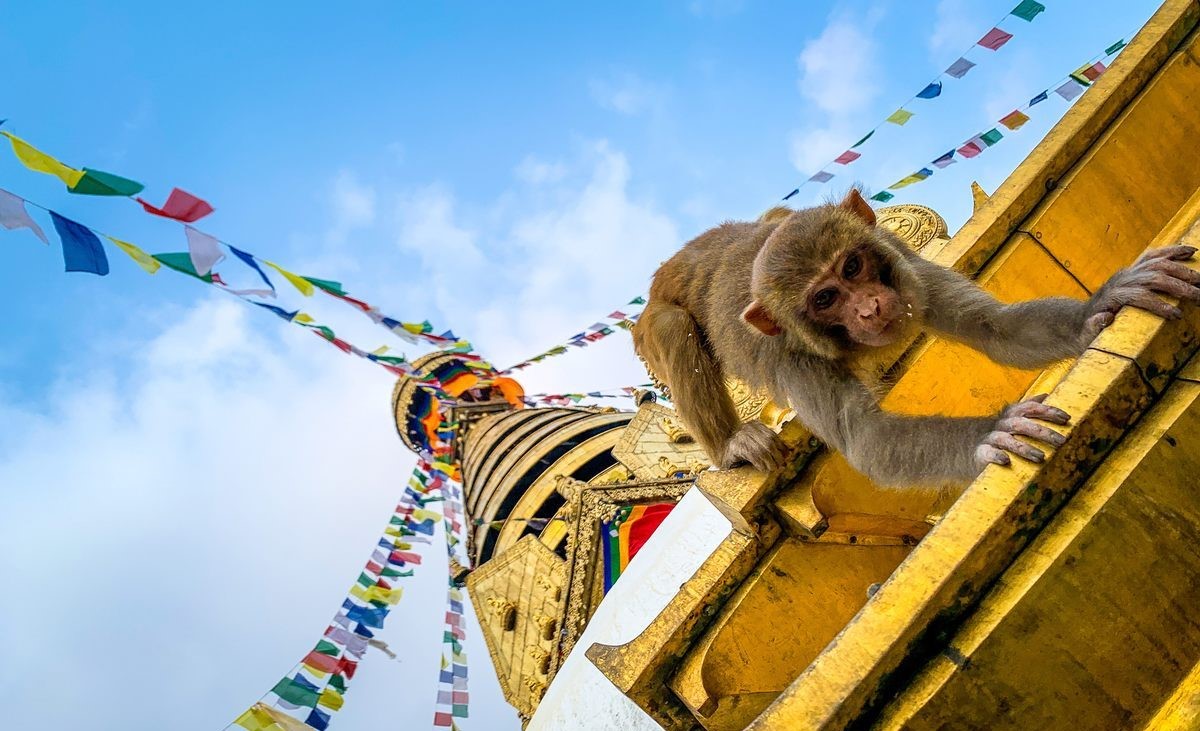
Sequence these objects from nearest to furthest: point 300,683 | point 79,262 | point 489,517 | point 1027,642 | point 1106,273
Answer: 1. point 1027,642
2. point 1106,273
3. point 79,262
4. point 300,683
5. point 489,517

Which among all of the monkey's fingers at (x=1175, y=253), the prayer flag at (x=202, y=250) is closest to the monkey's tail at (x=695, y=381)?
the monkey's fingers at (x=1175, y=253)

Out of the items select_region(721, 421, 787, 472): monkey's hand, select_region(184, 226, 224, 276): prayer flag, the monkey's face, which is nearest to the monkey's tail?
select_region(721, 421, 787, 472): monkey's hand

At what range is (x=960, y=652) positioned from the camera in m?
1.67

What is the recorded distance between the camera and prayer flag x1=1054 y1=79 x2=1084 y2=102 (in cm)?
646

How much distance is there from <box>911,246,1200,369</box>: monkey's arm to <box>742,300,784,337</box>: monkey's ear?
0.61 meters

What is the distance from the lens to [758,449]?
11.0ft

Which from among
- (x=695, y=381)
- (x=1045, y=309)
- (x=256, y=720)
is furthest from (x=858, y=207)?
(x=256, y=720)

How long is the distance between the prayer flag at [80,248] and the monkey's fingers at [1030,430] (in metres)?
5.56

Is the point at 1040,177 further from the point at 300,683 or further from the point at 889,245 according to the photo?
the point at 300,683

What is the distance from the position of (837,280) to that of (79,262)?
4.95 meters

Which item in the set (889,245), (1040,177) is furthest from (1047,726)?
(1040,177)

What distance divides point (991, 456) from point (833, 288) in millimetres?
1255

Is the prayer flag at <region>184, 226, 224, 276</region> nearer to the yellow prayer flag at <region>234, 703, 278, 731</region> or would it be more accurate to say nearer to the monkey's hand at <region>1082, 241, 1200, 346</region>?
the yellow prayer flag at <region>234, 703, 278, 731</region>

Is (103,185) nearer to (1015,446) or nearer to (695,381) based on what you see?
(695,381)
